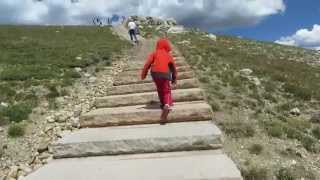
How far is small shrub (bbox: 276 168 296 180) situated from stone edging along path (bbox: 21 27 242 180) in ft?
4.08

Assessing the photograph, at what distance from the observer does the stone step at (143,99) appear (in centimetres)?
1341

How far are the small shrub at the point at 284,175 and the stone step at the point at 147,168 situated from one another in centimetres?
128

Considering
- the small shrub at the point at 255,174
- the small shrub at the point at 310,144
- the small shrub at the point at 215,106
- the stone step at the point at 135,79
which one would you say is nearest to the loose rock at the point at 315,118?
the small shrub at the point at 310,144

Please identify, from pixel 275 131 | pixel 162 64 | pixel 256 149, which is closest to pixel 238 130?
pixel 275 131

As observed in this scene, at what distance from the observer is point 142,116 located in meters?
11.6

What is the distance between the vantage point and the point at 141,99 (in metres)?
13.6

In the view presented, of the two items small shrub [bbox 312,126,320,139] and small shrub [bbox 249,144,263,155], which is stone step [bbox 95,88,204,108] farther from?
small shrub [bbox 312,126,320,139]

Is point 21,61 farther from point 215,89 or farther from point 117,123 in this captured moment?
point 117,123

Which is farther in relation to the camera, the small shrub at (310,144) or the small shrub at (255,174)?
the small shrub at (310,144)

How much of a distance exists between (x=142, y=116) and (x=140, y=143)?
77.4 inches

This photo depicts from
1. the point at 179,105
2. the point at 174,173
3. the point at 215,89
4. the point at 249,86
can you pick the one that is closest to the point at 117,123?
the point at 179,105

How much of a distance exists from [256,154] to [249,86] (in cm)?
780

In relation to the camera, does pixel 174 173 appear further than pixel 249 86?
No

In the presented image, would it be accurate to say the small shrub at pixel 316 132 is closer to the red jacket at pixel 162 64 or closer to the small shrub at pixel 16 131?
the red jacket at pixel 162 64
